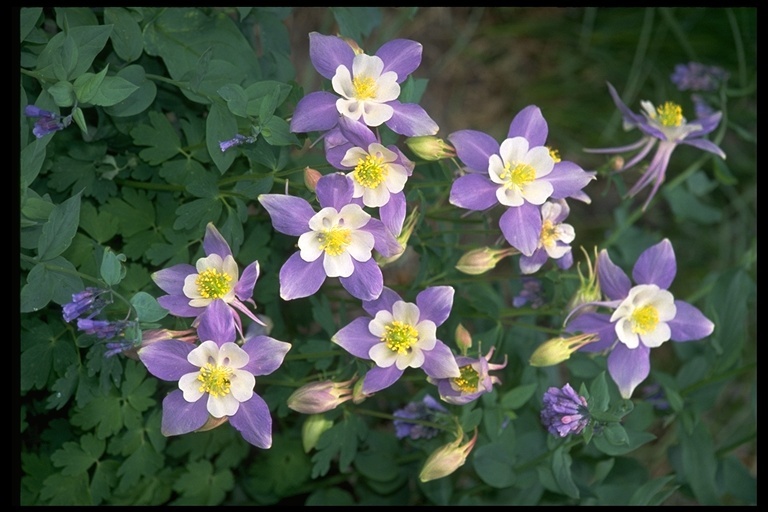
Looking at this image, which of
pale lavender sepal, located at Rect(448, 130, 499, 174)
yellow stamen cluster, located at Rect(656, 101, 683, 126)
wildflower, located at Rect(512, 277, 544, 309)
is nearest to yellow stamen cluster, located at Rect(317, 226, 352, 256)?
pale lavender sepal, located at Rect(448, 130, 499, 174)

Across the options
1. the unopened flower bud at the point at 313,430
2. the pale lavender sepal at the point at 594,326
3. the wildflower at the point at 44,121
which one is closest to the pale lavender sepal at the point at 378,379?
the unopened flower bud at the point at 313,430

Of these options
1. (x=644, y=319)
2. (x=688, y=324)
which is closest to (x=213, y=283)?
(x=644, y=319)

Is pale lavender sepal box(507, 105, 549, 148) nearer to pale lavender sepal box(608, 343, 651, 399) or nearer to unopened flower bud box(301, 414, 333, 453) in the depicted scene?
pale lavender sepal box(608, 343, 651, 399)

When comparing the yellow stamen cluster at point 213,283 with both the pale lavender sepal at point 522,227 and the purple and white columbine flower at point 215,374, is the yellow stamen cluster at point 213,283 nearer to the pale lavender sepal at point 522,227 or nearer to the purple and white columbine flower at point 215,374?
the purple and white columbine flower at point 215,374

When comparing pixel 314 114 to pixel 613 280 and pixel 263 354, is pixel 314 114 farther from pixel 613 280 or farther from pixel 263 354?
pixel 613 280

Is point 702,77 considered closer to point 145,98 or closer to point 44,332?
point 145,98

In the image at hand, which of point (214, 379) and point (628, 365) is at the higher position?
point (214, 379)

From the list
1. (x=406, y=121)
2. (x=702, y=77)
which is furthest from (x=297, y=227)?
(x=702, y=77)
